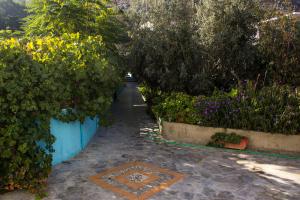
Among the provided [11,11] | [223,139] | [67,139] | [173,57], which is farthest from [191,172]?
[11,11]

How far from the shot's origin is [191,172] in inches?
247

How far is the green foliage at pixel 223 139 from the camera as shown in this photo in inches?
307

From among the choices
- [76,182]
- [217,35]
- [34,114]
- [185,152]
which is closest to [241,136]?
[185,152]

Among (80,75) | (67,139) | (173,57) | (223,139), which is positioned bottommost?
(223,139)

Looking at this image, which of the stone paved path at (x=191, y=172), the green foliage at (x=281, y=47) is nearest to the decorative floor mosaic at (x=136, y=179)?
the stone paved path at (x=191, y=172)

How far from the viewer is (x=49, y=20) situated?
1036cm

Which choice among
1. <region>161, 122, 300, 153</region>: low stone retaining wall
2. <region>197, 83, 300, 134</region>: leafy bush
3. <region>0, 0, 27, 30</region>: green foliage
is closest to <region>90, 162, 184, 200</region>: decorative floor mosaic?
<region>161, 122, 300, 153</region>: low stone retaining wall

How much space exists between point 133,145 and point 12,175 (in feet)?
12.7

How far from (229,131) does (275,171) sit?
188 cm

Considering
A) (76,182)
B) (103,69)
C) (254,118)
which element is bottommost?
(76,182)

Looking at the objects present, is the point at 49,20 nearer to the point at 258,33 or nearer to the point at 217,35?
the point at 217,35

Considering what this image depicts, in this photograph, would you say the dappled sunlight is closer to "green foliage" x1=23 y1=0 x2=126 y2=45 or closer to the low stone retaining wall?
the low stone retaining wall

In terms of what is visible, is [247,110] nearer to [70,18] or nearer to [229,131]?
[229,131]

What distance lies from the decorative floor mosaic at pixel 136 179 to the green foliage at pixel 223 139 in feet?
7.45
